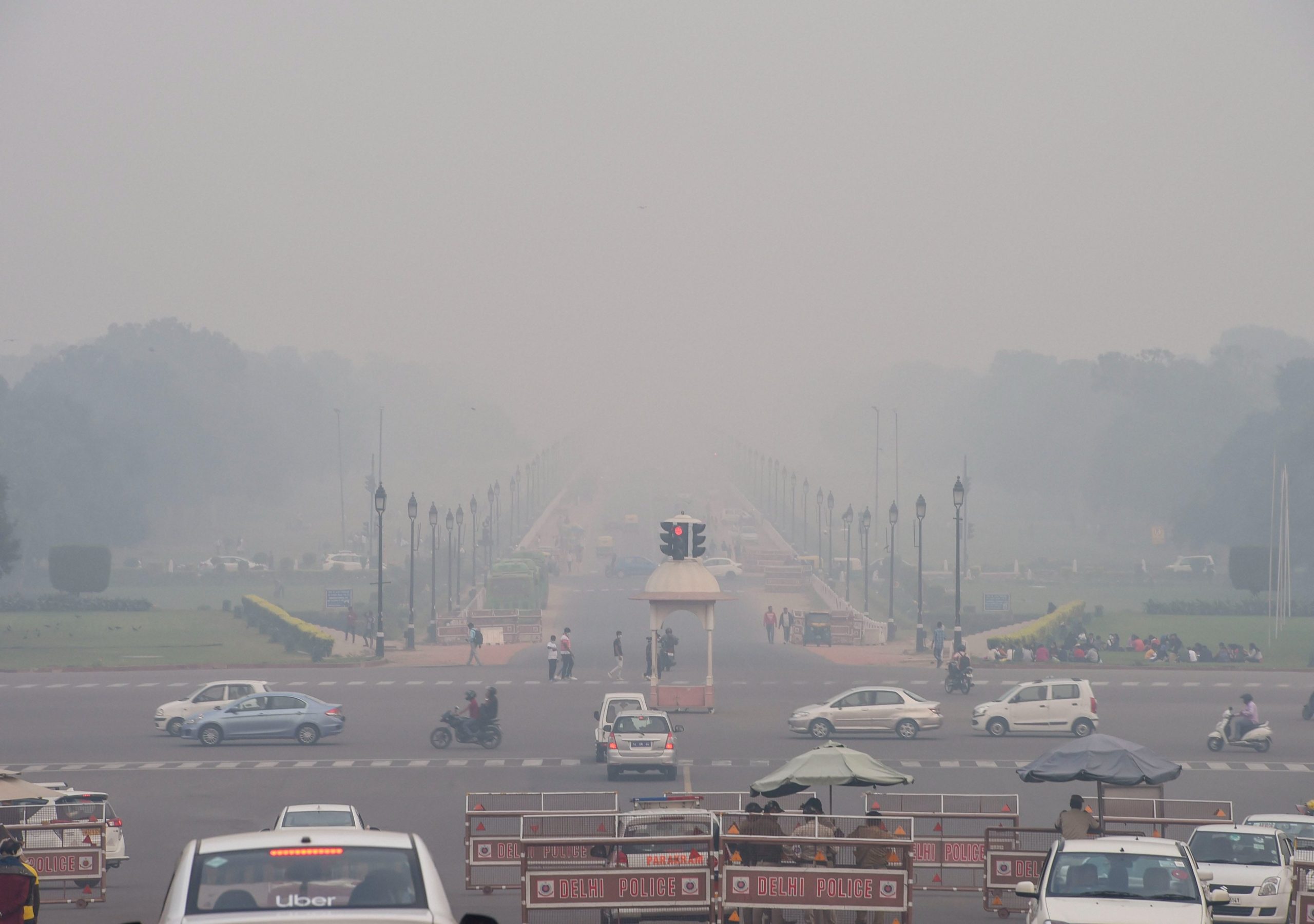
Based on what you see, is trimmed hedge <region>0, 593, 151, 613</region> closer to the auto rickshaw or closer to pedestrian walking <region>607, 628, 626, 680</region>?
pedestrian walking <region>607, 628, 626, 680</region>

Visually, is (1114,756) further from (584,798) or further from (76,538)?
(76,538)

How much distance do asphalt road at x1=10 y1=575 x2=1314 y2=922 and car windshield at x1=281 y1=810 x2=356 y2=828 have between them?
1.57 m

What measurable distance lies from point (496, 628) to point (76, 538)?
51.4 metres

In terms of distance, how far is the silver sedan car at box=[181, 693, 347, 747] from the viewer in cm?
3453

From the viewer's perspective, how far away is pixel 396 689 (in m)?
45.2

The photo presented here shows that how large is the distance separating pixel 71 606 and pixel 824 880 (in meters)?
61.2

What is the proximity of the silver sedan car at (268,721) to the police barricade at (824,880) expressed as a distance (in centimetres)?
2080

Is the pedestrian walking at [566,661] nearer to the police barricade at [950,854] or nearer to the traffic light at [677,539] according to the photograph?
the traffic light at [677,539]

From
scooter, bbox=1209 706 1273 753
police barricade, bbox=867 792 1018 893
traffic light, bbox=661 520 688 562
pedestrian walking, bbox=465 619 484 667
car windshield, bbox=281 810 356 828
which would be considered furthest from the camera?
pedestrian walking, bbox=465 619 484 667

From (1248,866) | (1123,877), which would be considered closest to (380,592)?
(1248,866)

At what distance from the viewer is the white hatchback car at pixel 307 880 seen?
7918mm

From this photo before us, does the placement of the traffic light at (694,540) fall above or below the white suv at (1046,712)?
above

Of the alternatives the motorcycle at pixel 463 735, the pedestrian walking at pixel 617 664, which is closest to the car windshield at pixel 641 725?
the motorcycle at pixel 463 735

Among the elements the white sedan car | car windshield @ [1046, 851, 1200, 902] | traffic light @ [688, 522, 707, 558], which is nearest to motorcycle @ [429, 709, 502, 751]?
traffic light @ [688, 522, 707, 558]
